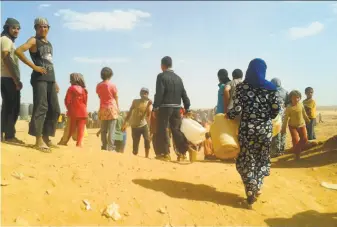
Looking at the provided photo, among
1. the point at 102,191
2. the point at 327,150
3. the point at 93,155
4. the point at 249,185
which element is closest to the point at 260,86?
the point at 249,185

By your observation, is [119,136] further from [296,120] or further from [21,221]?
[21,221]

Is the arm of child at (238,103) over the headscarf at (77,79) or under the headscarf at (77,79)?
under

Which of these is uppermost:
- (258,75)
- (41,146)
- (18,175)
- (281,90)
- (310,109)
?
(258,75)

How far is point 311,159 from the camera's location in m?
8.77

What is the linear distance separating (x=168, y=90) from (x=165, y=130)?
836mm

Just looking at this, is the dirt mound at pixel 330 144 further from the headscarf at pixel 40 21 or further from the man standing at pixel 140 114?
the headscarf at pixel 40 21

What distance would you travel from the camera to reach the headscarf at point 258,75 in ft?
16.1

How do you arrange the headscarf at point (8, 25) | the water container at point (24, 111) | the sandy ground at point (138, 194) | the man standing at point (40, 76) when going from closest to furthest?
1. the sandy ground at point (138, 194)
2. the man standing at point (40, 76)
3. the headscarf at point (8, 25)
4. the water container at point (24, 111)

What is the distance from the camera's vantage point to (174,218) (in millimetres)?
4594

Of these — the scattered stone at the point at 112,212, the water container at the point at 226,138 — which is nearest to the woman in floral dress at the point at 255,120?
the water container at the point at 226,138

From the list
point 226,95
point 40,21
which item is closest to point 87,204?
point 40,21

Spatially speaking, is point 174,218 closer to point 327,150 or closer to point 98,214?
point 98,214

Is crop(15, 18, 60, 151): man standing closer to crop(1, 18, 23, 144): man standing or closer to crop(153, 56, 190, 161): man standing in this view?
crop(1, 18, 23, 144): man standing

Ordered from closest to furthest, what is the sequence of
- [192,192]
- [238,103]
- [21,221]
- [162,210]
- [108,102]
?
1. [21,221]
2. [162,210]
3. [238,103]
4. [192,192]
5. [108,102]
